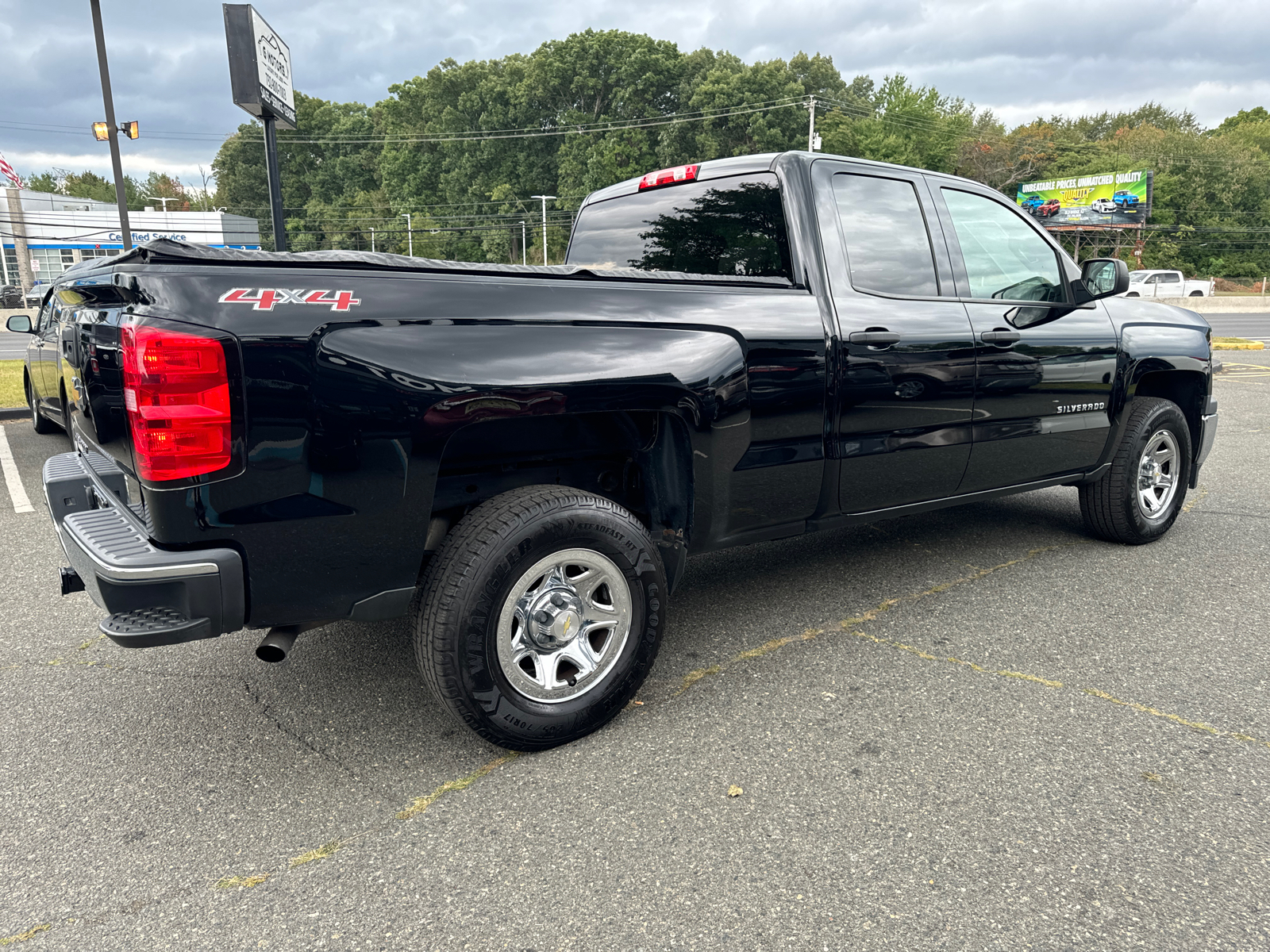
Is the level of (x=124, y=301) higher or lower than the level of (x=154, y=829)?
higher

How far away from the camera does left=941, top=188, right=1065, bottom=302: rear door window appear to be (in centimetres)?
391

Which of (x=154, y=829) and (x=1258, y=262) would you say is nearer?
(x=154, y=829)

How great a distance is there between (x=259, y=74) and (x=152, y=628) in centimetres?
769

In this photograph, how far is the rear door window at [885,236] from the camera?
11.4ft

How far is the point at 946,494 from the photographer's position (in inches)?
153

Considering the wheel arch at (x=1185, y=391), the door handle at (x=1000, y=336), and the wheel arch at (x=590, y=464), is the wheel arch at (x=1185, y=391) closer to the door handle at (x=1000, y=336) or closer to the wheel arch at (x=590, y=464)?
the door handle at (x=1000, y=336)

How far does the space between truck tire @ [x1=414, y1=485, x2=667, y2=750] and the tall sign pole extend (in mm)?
6123

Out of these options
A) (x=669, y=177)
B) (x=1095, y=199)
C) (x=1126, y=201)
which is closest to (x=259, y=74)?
(x=669, y=177)

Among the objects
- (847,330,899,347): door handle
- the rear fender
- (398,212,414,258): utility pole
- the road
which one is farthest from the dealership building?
the rear fender

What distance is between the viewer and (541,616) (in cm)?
263

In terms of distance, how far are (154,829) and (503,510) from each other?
124 centimetres

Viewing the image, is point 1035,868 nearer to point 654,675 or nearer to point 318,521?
point 654,675

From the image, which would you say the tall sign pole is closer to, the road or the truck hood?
the truck hood

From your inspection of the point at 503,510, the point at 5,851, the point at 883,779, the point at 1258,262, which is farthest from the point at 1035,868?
the point at 1258,262
